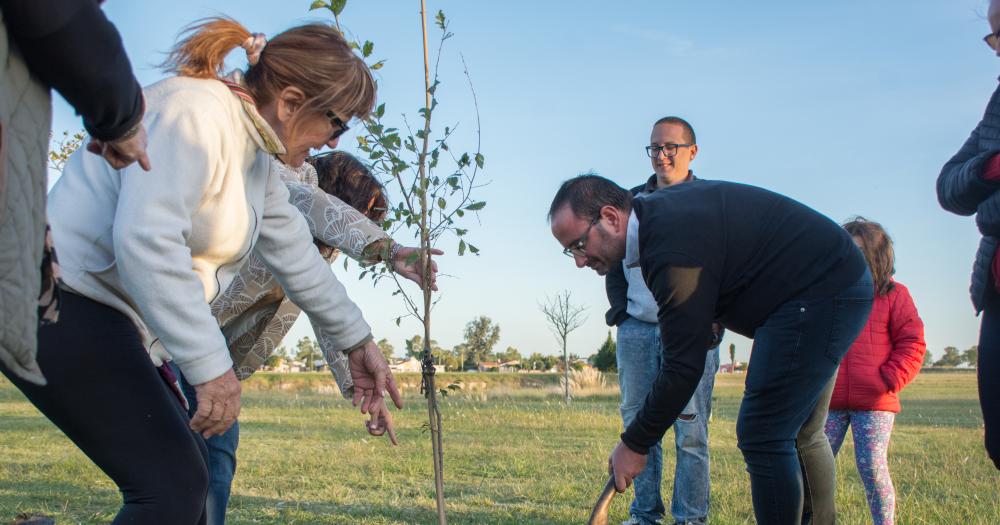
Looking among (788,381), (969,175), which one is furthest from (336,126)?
(969,175)

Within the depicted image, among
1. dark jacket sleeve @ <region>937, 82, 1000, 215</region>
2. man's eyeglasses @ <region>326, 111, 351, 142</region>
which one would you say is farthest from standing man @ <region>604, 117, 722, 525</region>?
man's eyeglasses @ <region>326, 111, 351, 142</region>

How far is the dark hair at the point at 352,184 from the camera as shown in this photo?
157 inches

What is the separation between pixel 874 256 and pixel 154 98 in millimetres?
4266

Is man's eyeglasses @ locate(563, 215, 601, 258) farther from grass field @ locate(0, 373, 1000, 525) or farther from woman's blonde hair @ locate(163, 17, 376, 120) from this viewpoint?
grass field @ locate(0, 373, 1000, 525)

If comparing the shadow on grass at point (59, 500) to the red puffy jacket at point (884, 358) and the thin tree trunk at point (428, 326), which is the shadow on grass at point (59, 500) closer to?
the thin tree trunk at point (428, 326)

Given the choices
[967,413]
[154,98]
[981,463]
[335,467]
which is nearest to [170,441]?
[154,98]

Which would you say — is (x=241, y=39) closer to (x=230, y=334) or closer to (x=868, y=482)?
(x=230, y=334)

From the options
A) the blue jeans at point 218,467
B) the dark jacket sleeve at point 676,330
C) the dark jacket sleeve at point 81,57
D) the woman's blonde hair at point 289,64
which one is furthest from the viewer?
the blue jeans at point 218,467

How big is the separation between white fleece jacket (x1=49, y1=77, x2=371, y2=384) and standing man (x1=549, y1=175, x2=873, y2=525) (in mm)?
1578

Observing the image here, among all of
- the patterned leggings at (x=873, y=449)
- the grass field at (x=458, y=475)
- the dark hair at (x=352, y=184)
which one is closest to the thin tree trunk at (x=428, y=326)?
the dark hair at (x=352, y=184)

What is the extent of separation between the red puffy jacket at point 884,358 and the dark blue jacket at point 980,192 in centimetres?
189

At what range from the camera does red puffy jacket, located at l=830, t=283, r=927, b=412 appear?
5062mm

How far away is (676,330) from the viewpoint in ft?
10.9

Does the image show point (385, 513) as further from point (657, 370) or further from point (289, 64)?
point (289, 64)
